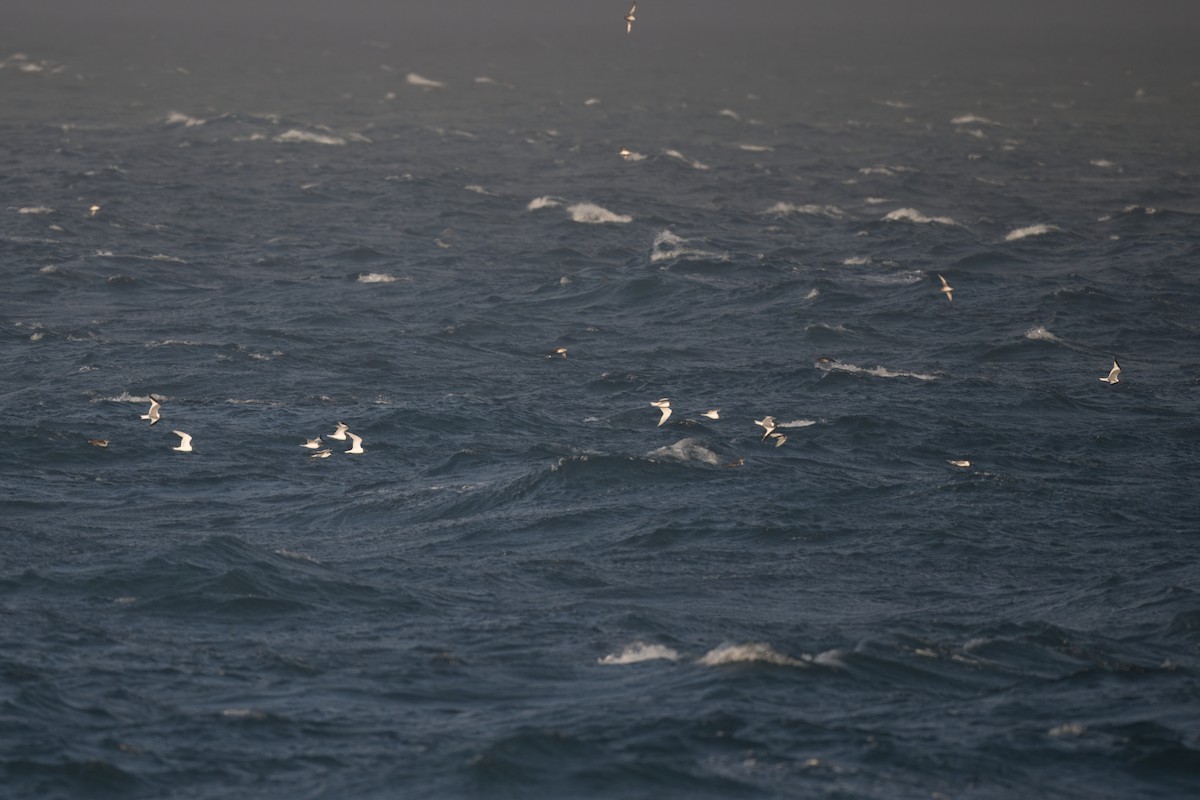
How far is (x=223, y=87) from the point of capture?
175m

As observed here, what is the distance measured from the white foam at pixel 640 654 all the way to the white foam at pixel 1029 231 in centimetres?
5932

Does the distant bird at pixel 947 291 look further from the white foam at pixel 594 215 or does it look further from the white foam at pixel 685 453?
the white foam at pixel 594 215

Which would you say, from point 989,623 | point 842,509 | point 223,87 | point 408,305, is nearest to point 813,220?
point 408,305

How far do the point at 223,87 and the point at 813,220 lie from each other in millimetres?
96512

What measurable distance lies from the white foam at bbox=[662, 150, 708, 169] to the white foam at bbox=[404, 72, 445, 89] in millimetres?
63769

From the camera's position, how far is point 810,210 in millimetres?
100688

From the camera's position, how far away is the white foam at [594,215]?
96025 mm

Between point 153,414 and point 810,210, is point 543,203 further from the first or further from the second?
point 153,414

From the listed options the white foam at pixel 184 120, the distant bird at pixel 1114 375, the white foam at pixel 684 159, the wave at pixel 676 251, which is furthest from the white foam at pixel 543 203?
the white foam at pixel 184 120

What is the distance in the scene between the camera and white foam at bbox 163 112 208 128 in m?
138

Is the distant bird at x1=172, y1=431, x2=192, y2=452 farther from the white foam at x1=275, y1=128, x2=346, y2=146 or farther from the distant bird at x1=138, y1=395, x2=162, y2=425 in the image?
the white foam at x1=275, y1=128, x2=346, y2=146

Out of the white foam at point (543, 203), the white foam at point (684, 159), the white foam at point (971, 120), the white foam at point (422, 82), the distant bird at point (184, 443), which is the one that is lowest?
the white foam at point (422, 82)

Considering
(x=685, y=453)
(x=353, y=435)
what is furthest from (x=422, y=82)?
(x=685, y=453)

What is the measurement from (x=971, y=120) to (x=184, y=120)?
2915 inches
